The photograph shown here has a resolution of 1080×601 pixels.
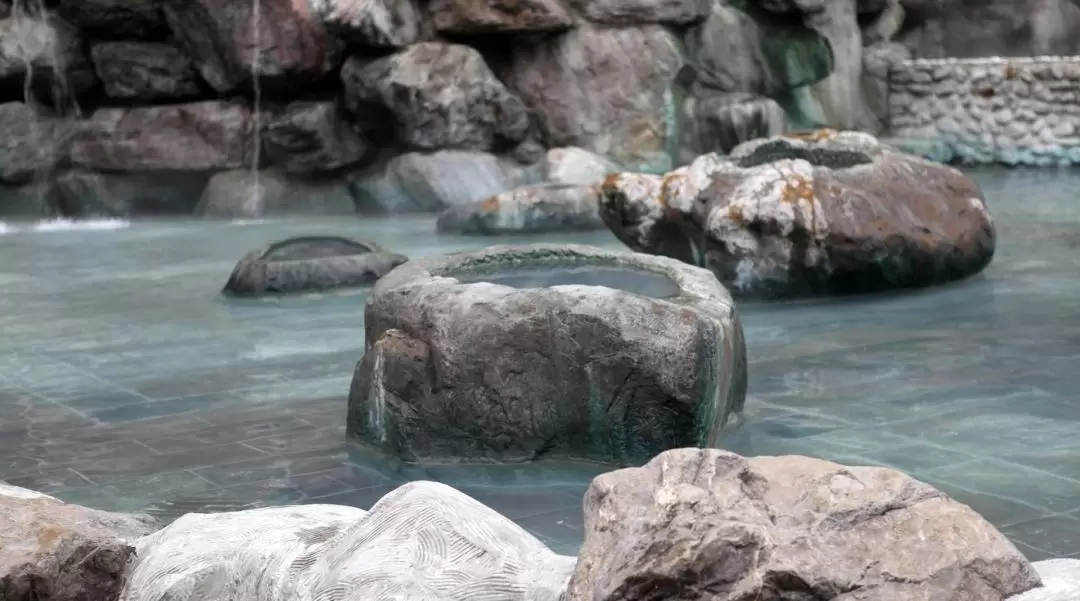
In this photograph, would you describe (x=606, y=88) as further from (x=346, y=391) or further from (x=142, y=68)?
(x=346, y=391)

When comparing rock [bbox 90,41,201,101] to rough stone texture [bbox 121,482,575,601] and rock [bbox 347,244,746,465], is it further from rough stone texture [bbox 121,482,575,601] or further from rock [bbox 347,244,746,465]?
rough stone texture [bbox 121,482,575,601]

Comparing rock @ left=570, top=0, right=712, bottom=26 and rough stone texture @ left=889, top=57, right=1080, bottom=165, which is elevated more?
rock @ left=570, top=0, right=712, bottom=26

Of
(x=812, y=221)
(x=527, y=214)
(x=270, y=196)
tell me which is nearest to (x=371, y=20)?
(x=270, y=196)

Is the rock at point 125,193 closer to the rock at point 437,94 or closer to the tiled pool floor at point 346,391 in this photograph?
the rock at point 437,94

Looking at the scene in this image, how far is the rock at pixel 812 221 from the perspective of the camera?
23.4 feet

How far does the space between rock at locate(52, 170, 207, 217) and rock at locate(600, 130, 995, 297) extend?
660 centimetres

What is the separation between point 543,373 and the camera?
437cm

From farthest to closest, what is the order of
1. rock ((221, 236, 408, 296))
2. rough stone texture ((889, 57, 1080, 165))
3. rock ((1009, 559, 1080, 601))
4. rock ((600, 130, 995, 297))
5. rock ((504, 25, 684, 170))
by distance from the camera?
rough stone texture ((889, 57, 1080, 165)) < rock ((504, 25, 684, 170)) < rock ((221, 236, 408, 296)) < rock ((600, 130, 995, 297)) < rock ((1009, 559, 1080, 601))

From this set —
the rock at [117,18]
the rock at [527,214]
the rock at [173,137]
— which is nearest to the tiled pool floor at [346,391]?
the rock at [527,214]

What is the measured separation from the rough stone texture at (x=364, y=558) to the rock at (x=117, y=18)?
11224mm

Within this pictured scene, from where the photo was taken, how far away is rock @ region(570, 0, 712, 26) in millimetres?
13484

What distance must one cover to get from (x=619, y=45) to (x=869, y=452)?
9.68 metres

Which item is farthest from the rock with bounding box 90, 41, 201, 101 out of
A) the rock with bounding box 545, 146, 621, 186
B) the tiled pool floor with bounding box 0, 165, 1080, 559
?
the tiled pool floor with bounding box 0, 165, 1080, 559

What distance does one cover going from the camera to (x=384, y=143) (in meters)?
13.5
